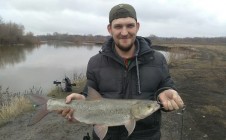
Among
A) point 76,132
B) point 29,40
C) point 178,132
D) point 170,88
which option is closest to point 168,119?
point 178,132

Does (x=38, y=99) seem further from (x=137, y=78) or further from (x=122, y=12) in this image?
(x=122, y=12)

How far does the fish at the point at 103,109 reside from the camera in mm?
3734

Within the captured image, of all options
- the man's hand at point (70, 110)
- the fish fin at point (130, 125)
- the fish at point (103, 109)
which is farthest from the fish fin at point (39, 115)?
the fish fin at point (130, 125)

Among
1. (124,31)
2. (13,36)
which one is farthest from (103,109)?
(13,36)

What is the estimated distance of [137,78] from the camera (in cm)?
390

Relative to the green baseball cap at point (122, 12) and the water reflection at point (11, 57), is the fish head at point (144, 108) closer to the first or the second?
the green baseball cap at point (122, 12)

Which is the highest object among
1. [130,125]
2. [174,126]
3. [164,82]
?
[164,82]

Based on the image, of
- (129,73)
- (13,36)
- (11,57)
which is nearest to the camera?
(129,73)

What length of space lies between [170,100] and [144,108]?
0.34 meters

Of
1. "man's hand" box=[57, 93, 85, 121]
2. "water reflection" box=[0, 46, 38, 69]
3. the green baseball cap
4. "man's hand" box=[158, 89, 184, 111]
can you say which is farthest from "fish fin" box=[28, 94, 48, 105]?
"water reflection" box=[0, 46, 38, 69]

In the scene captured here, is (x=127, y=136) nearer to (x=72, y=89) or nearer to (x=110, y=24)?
(x=110, y=24)

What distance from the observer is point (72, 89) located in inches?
606

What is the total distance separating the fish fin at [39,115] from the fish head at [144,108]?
4.08 feet

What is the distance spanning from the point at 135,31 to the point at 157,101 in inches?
38.7
